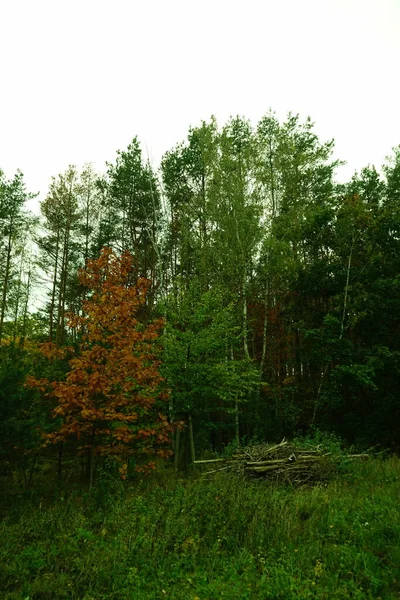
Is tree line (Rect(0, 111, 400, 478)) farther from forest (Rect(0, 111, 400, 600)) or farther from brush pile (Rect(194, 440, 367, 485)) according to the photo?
brush pile (Rect(194, 440, 367, 485))

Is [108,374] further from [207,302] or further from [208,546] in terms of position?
[207,302]

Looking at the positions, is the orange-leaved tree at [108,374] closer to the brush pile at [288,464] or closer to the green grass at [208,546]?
the green grass at [208,546]

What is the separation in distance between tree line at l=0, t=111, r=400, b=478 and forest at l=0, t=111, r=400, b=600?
0.28ft

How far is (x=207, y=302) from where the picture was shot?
12570 millimetres

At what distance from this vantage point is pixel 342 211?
743 inches

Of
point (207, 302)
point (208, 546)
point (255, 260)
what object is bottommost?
point (208, 546)

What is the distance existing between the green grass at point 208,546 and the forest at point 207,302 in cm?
106

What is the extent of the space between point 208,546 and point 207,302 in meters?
7.35

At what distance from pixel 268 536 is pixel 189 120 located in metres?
21.2

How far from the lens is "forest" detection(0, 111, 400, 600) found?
9664 mm

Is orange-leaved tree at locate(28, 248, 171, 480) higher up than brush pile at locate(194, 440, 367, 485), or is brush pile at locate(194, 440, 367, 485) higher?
orange-leaved tree at locate(28, 248, 171, 480)

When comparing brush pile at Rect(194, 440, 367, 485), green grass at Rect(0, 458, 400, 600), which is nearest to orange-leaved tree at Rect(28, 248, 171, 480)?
green grass at Rect(0, 458, 400, 600)

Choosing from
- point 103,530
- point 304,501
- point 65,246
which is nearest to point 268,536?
point 304,501

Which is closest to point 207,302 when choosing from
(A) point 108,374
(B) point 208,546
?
(A) point 108,374
